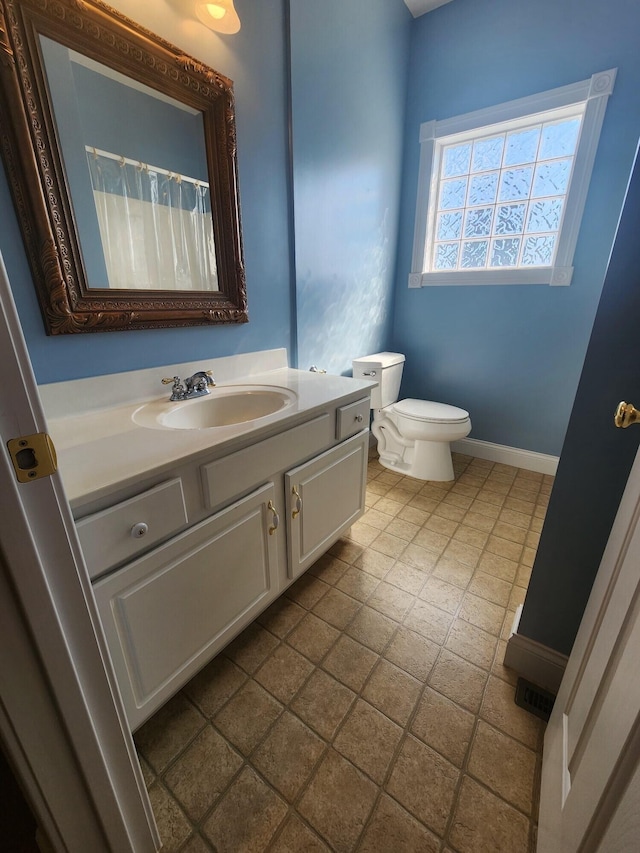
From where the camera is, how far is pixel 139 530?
0.74 m

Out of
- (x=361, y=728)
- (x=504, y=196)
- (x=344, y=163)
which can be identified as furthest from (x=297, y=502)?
(x=504, y=196)

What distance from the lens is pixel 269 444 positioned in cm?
102

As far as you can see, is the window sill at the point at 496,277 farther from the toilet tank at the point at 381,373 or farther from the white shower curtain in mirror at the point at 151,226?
the white shower curtain in mirror at the point at 151,226

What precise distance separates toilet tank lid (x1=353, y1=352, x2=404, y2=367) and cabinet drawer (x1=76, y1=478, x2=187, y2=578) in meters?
1.65

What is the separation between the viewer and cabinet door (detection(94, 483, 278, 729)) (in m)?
0.77

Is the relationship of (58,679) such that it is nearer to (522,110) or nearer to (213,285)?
(213,285)

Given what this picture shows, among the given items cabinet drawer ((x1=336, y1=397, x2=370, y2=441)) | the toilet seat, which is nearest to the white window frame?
the toilet seat

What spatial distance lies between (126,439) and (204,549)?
13.6 inches

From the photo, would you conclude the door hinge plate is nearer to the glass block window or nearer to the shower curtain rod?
the shower curtain rod

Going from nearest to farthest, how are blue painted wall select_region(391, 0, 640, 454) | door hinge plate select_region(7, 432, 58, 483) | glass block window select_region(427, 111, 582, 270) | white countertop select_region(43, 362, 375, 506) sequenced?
door hinge plate select_region(7, 432, 58, 483), white countertop select_region(43, 362, 375, 506), blue painted wall select_region(391, 0, 640, 454), glass block window select_region(427, 111, 582, 270)

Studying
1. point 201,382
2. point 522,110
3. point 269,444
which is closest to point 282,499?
point 269,444

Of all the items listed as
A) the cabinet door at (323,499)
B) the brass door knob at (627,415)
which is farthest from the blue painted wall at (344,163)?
the brass door knob at (627,415)

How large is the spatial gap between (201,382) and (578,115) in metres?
2.39

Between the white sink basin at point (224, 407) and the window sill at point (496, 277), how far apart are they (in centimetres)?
165
